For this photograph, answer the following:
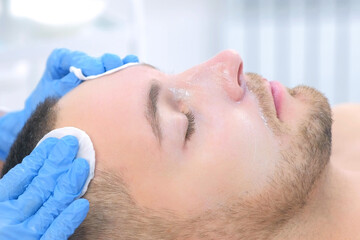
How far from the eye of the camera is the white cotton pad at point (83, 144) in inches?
42.0

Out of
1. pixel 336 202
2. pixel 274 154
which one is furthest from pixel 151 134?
pixel 336 202

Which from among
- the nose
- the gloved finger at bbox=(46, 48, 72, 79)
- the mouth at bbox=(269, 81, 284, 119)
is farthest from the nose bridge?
the gloved finger at bbox=(46, 48, 72, 79)

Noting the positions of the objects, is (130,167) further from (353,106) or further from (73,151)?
(353,106)

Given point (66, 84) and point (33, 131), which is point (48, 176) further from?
Answer: point (66, 84)

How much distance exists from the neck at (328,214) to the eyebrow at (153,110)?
390 mm

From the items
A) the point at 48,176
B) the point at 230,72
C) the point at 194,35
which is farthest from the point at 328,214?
the point at 194,35

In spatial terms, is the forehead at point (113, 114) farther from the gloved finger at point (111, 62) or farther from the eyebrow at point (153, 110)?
the gloved finger at point (111, 62)

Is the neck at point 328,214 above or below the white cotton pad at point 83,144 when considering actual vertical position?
below

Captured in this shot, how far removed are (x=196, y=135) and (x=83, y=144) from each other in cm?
27

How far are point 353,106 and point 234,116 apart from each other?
0.92m

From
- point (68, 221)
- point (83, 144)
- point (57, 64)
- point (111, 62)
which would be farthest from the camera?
point (57, 64)

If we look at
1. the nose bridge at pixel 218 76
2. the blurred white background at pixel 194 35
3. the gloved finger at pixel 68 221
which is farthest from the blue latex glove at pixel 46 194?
the blurred white background at pixel 194 35

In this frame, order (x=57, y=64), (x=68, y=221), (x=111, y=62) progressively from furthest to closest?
1. (x=57, y=64)
2. (x=111, y=62)
3. (x=68, y=221)

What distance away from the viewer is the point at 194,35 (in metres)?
3.47
